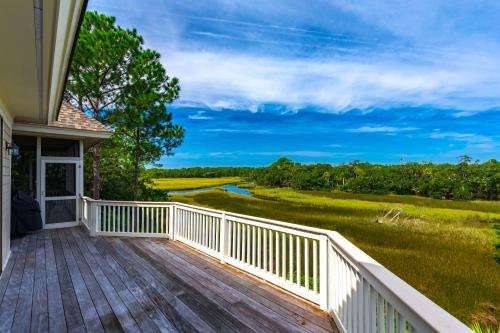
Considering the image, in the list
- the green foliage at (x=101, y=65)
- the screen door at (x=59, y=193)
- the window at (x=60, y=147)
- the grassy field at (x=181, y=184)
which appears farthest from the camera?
the grassy field at (x=181, y=184)

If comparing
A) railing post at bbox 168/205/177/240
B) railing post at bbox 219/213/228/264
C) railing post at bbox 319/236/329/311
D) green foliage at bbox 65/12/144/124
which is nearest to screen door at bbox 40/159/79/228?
railing post at bbox 168/205/177/240

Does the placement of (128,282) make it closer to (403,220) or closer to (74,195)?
(74,195)

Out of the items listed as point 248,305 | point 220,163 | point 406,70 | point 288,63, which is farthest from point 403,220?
point 220,163

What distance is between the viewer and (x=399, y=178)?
43.6 meters

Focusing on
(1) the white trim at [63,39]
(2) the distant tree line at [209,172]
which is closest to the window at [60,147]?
(1) the white trim at [63,39]

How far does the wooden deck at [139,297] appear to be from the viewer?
7.72 feet

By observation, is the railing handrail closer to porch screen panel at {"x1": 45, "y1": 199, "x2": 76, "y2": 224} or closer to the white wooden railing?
the white wooden railing

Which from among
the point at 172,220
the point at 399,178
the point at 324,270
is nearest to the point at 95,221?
the point at 172,220

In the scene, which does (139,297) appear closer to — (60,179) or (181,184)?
(60,179)

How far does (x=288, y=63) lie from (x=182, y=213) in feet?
46.7

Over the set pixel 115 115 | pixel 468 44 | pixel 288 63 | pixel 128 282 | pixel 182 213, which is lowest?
pixel 128 282

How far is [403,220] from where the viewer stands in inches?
784

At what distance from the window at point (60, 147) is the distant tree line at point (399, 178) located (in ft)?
146

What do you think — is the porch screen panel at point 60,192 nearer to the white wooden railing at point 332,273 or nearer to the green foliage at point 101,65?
the white wooden railing at point 332,273
